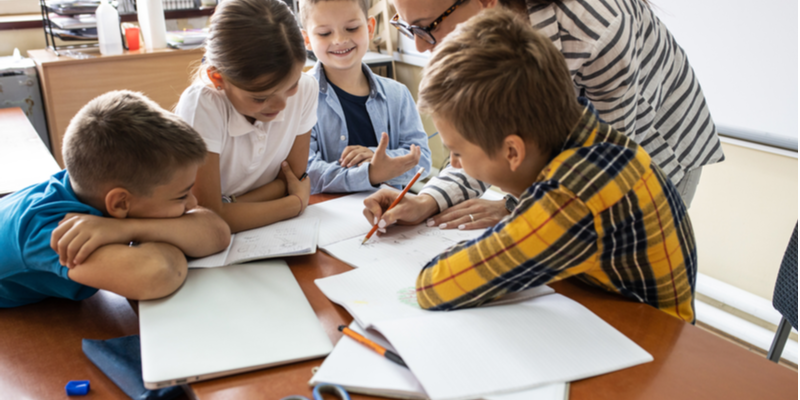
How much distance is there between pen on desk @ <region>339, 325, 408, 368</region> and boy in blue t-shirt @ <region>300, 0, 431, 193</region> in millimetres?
871

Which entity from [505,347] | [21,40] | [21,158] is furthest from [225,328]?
[21,40]

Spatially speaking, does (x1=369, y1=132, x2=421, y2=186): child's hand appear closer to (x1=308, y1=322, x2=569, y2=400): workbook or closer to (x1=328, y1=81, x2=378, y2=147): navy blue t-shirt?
(x1=328, y1=81, x2=378, y2=147): navy blue t-shirt

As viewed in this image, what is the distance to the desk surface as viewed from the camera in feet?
2.19

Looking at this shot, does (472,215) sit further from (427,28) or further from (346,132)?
(346,132)

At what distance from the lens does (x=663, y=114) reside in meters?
1.21

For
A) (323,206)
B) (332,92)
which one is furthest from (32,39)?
(323,206)

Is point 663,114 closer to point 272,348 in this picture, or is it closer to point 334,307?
point 334,307

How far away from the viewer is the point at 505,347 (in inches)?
27.6

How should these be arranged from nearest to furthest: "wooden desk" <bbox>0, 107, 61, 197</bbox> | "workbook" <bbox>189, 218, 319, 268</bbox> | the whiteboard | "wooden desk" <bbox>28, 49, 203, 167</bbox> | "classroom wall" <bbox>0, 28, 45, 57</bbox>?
"workbook" <bbox>189, 218, 319, 268</bbox>, "wooden desk" <bbox>0, 107, 61, 197</bbox>, the whiteboard, "wooden desk" <bbox>28, 49, 203, 167</bbox>, "classroom wall" <bbox>0, 28, 45, 57</bbox>

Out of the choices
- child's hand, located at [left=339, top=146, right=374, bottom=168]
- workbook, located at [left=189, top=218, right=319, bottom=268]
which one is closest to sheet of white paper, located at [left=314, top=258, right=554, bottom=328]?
workbook, located at [left=189, top=218, right=319, bottom=268]

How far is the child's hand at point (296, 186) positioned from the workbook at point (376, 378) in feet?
1.91

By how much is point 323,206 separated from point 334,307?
0.48 meters

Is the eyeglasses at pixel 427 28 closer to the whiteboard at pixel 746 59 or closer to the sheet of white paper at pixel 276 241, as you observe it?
the sheet of white paper at pixel 276 241

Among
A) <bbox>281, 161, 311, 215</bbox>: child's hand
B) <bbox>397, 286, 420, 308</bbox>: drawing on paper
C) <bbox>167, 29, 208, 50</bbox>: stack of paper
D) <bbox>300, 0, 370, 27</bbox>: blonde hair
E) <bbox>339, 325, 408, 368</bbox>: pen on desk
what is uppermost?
<bbox>300, 0, 370, 27</bbox>: blonde hair
